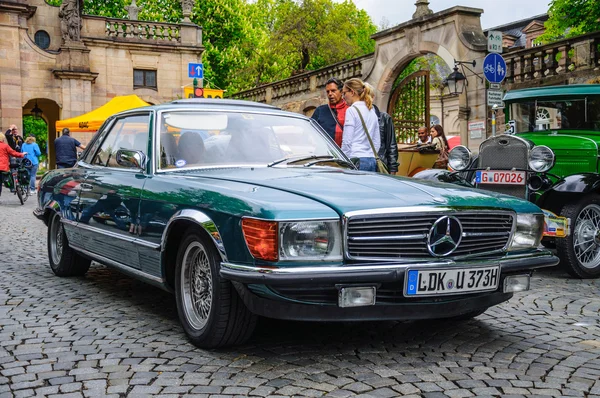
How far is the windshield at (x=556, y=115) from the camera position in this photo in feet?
29.0

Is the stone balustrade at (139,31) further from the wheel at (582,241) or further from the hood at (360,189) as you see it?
the hood at (360,189)

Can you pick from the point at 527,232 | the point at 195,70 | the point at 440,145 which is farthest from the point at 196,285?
the point at 195,70

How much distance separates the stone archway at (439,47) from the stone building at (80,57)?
1329 cm

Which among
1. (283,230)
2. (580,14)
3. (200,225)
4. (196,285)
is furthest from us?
(580,14)

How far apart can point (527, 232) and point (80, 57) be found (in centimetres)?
2938

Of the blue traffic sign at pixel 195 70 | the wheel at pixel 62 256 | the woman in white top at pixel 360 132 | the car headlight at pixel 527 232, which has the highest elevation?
the blue traffic sign at pixel 195 70

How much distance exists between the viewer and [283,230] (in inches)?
148

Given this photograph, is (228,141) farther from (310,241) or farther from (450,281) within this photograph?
(450,281)

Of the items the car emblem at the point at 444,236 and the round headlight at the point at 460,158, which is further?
the round headlight at the point at 460,158

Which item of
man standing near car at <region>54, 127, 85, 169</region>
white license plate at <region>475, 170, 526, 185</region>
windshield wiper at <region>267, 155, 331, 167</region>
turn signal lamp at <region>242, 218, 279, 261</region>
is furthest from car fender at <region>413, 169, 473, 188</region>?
man standing near car at <region>54, 127, 85, 169</region>

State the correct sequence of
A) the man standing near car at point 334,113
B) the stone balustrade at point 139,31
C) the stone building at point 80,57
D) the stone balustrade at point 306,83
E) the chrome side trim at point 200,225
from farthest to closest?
1. the stone balustrade at point 139,31
2. the stone building at point 80,57
3. the stone balustrade at point 306,83
4. the man standing near car at point 334,113
5. the chrome side trim at point 200,225

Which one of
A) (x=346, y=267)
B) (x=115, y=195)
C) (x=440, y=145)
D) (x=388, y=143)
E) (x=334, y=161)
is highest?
(x=440, y=145)

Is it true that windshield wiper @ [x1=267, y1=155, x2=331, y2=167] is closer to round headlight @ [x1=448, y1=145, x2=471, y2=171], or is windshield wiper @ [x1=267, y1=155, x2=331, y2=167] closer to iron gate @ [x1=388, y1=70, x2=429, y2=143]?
round headlight @ [x1=448, y1=145, x2=471, y2=171]

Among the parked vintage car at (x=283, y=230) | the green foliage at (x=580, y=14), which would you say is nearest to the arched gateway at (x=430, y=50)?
the green foliage at (x=580, y=14)
